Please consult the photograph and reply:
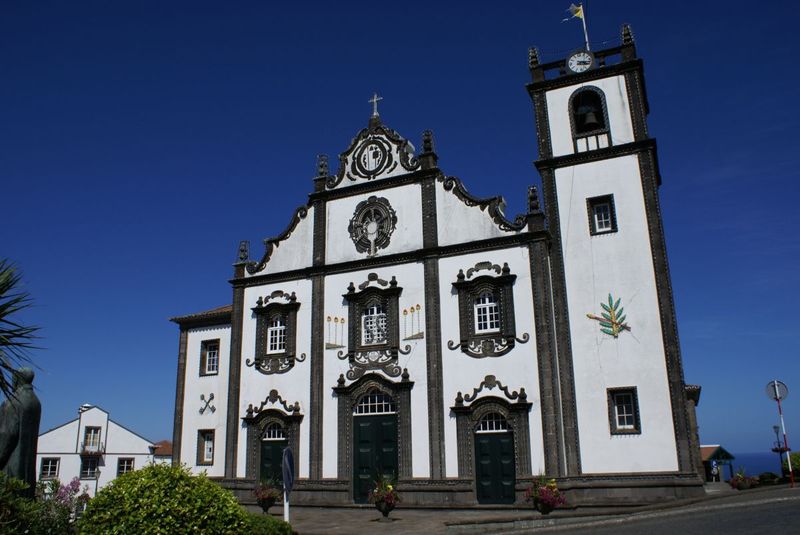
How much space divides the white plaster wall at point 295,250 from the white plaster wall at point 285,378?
70cm

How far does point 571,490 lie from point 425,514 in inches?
170

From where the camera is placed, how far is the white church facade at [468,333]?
20.2 m

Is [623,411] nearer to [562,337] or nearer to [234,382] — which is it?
[562,337]

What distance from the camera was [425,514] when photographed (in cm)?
2011

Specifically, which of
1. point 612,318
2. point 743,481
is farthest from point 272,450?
point 743,481

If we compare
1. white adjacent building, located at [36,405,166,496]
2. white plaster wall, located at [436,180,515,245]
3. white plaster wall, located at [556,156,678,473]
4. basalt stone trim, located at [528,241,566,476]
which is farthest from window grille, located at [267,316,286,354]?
white adjacent building, located at [36,405,166,496]

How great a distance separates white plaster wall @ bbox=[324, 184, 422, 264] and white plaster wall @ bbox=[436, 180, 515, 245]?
31.1 inches

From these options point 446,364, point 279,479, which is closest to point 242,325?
point 279,479

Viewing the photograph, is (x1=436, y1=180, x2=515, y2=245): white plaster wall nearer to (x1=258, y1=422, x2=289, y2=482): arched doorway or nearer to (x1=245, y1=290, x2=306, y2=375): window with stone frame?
(x1=245, y1=290, x2=306, y2=375): window with stone frame

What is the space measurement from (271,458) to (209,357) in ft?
18.1

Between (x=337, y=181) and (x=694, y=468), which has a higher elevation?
(x=337, y=181)

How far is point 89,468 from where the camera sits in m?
45.9

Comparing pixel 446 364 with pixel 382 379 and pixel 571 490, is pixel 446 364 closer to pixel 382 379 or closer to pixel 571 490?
pixel 382 379

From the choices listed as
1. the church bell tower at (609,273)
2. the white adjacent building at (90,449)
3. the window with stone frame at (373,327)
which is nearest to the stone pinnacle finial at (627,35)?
the church bell tower at (609,273)
